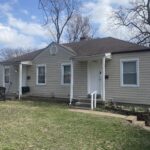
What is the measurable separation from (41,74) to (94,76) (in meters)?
4.62

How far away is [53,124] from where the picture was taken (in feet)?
34.7

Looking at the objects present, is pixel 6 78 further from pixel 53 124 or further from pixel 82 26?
pixel 82 26

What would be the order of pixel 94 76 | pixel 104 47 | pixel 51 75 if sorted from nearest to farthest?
pixel 94 76, pixel 104 47, pixel 51 75

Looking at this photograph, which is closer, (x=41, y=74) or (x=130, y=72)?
(x=130, y=72)

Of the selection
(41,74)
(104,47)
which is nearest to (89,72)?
(104,47)

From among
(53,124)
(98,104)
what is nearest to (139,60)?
(98,104)

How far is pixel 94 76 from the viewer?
18094 millimetres

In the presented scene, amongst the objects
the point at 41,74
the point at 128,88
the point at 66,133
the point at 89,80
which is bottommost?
the point at 66,133

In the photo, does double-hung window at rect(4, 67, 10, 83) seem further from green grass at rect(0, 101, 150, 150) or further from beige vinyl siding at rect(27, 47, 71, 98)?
green grass at rect(0, 101, 150, 150)

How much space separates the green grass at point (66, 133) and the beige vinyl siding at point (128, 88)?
4075mm

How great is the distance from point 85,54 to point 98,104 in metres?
3.36

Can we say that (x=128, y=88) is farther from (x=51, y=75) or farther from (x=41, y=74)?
(x=41, y=74)

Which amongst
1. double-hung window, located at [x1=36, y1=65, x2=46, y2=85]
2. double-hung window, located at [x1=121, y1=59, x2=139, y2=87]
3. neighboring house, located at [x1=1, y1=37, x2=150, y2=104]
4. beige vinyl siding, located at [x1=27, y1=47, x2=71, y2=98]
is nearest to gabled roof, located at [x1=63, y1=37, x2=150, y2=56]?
neighboring house, located at [x1=1, y1=37, x2=150, y2=104]

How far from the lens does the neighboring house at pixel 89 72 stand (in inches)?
631
